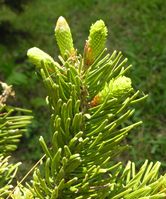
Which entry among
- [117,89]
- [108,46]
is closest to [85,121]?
[117,89]

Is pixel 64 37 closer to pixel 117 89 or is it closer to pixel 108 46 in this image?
pixel 117 89

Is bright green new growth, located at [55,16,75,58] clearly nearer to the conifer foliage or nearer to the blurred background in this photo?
the conifer foliage

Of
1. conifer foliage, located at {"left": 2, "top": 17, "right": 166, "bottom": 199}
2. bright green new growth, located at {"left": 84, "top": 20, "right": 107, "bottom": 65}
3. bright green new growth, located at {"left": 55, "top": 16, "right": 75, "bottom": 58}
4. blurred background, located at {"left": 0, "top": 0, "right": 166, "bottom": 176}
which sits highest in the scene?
blurred background, located at {"left": 0, "top": 0, "right": 166, "bottom": 176}

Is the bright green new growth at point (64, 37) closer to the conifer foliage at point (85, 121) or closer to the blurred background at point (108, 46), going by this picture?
the conifer foliage at point (85, 121)

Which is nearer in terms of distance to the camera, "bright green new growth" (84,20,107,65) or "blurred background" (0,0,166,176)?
"bright green new growth" (84,20,107,65)

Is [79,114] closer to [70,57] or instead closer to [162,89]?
[70,57]

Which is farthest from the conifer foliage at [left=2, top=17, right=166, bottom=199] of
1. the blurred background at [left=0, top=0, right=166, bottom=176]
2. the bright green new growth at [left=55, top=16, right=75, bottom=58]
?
the blurred background at [left=0, top=0, right=166, bottom=176]

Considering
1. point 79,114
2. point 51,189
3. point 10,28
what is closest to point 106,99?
point 79,114
